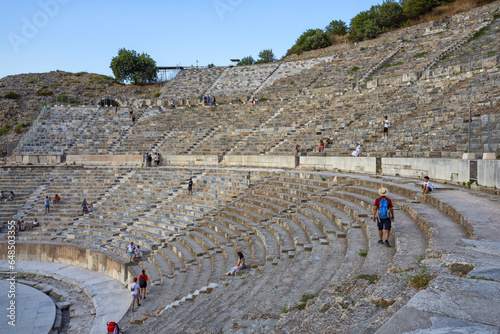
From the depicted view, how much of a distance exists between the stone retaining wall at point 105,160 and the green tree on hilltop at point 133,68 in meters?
22.8

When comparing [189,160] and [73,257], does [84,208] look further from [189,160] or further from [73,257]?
[189,160]

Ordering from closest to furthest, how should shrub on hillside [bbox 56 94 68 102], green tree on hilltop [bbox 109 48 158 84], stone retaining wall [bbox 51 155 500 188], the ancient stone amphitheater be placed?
1. the ancient stone amphitheater
2. stone retaining wall [bbox 51 155 500 188]
3. shrub on hillside [bbox 56 94 68 102]
4. green tree on hilltop [bbox 109 48 158 84]

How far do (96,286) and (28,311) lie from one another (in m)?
3.08

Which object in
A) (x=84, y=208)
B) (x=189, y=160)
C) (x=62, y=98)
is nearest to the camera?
(x=84, y=208)

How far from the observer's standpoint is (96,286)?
592 inches

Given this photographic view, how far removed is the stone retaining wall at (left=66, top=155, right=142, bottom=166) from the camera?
90.2ft

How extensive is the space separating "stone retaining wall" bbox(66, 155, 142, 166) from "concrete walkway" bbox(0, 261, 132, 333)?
34.6 feet

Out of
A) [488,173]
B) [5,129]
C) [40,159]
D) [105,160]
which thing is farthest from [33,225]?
[5,129]

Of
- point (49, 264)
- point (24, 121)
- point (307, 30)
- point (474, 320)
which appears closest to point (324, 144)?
point (49, 264)

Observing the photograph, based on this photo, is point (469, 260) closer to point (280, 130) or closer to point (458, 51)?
point (280, 130)

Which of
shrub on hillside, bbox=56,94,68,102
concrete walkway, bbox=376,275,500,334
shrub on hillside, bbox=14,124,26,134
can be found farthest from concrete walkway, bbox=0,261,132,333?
shrub on hillside, bbox=56,94,68,102

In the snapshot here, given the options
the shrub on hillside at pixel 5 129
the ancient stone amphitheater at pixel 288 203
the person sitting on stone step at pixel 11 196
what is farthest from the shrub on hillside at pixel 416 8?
the shrub on hillside at pixel 5 129

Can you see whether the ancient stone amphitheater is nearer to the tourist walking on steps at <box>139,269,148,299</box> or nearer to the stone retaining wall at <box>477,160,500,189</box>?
the stone retaining wall at <box>477,160,500,189</box>

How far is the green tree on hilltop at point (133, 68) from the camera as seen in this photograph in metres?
48.6
